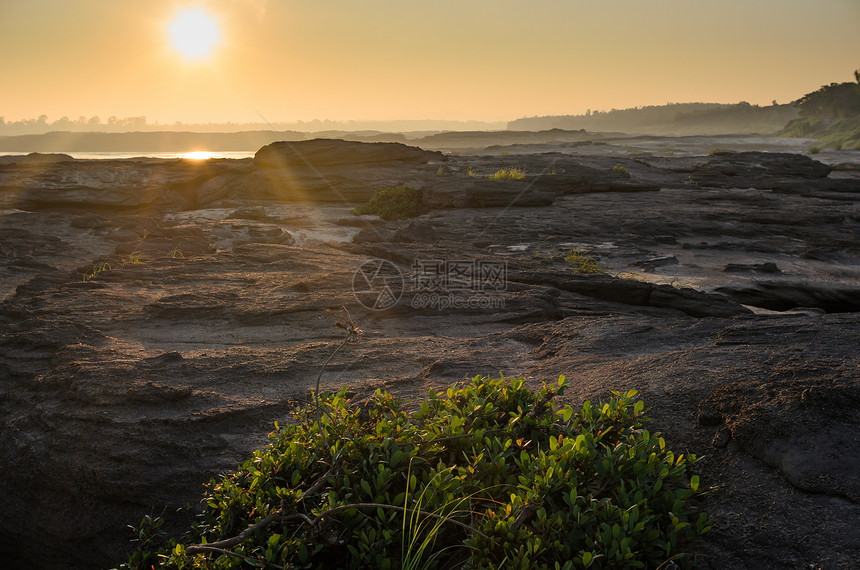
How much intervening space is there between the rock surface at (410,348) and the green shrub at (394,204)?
368 centimetres

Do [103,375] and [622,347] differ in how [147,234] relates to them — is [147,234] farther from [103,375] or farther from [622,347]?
[622,347]

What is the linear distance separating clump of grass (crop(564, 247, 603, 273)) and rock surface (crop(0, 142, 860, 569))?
0.35m

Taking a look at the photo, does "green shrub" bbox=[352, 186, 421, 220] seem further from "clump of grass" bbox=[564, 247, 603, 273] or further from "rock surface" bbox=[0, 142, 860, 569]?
"clump of grass" bbox=[564, 247, 603, 273]

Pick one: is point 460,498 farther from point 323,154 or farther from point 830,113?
point 830,113

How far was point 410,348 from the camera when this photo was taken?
684 centimetres

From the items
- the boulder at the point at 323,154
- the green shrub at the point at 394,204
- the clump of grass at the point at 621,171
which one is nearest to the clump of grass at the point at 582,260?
the green shrub at the point at 394,204

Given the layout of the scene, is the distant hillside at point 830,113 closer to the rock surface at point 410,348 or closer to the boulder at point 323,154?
the boulder at point 323,154

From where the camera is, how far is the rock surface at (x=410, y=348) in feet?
11.4

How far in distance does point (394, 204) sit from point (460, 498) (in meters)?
19.3

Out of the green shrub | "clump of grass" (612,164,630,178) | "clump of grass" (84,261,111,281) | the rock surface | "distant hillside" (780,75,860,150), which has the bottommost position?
the rock surface

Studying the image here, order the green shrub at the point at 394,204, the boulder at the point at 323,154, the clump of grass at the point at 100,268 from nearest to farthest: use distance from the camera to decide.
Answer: the clump of grass at the point at 100,268
the green shrub at the point at 394,204
the boulder at the point at 323,154

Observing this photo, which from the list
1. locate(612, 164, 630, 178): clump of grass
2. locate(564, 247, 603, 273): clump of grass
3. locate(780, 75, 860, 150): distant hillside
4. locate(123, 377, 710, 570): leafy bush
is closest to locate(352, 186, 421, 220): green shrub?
locate(564, 247, 603, 273): clump of grass

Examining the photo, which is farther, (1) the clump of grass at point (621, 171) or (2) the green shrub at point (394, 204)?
(1) the clump of grass at point (621, 171)

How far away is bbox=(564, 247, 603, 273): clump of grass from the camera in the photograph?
12.5 meters
